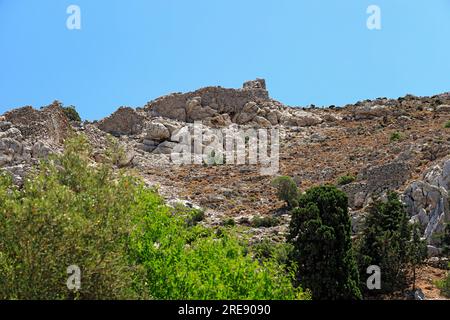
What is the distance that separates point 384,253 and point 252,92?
1425 inches

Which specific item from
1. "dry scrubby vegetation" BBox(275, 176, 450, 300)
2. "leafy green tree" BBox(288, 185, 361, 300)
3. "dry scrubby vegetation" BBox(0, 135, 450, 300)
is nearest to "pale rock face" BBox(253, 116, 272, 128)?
"dry scrubby vegetation" BBox(275, 176, 450, 300)

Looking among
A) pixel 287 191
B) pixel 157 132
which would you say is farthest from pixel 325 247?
pixel 157 132

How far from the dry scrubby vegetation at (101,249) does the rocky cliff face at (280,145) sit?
651 inches

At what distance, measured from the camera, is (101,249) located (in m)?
14.4

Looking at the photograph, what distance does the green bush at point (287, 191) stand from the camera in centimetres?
3950

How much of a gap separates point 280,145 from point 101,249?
1626 inches

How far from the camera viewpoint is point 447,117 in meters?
54.6

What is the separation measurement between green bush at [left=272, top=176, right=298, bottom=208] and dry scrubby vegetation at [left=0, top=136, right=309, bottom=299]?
2091cm

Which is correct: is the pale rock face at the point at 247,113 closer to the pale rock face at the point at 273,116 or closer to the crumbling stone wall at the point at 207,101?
the crumbling stone wall at the point at 207,101

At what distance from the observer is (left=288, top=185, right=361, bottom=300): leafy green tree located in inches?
1031

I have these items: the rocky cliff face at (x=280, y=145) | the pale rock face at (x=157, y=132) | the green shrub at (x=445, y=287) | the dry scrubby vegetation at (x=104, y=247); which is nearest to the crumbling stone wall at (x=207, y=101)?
the rocky cliff face at (x=280, y=145)

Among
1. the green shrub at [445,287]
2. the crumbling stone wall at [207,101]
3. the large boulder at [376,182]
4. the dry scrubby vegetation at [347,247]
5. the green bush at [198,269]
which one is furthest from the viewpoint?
the crumbling stone wall at [207,101]
